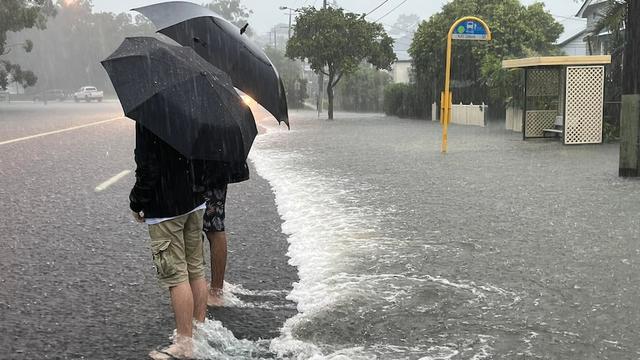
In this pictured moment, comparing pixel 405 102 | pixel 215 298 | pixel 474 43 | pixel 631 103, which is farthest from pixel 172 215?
pixel 405 102

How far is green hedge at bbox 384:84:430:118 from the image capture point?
1367 inches

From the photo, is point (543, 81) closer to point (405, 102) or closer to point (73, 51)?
point (405, 102)

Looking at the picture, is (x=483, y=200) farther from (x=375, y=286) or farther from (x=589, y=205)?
(x=375, y=286)

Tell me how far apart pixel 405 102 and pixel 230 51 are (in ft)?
109

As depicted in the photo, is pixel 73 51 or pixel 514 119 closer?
pixel 514 119

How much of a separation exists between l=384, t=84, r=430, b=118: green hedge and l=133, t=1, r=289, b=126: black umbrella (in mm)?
30571

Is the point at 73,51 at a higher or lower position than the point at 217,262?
higher

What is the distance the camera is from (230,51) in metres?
3.88

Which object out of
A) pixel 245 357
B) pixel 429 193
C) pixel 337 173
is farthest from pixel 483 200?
pixel 245 357

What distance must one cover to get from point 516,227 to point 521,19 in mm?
28148

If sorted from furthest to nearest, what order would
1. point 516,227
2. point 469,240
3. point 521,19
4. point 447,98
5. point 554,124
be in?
1. point 521,19
2. point 554,124
3. point 447,98
4. point 516,227
5. point 469,240

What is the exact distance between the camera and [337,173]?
36.5 feet

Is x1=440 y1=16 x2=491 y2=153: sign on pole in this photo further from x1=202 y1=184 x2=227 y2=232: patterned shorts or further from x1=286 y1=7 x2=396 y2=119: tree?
x1=286 y1=7 x2=396 y2=119: tree

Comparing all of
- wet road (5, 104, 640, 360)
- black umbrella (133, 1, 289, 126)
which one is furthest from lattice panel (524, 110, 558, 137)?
black umbrella (133, 1, 289, 126)
